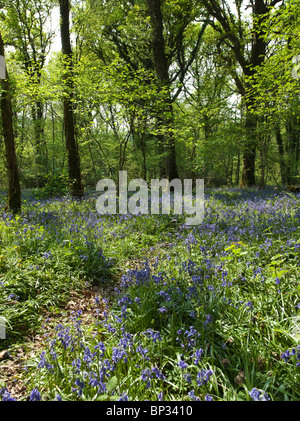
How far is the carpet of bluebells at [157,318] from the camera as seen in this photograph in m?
1.91

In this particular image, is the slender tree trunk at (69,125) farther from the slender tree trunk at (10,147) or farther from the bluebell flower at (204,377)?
the bluebell flower at (204,377)

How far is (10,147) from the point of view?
654 centimetres

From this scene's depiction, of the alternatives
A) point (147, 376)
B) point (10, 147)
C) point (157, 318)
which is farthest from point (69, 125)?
point (147, 376)

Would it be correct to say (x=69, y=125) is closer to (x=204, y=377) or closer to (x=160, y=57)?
(x=160, y=57)

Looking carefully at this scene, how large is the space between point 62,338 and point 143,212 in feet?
19.7

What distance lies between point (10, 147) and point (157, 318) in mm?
6044

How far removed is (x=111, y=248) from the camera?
5.17 meters

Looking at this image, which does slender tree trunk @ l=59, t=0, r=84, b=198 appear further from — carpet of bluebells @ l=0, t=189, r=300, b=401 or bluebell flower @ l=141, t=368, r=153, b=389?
bluebell flower @ l=141, t=368, r=153, b=389

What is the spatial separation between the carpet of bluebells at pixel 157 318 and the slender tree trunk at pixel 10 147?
174 cm

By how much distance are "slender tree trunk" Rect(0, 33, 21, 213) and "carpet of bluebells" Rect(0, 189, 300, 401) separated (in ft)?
5.72

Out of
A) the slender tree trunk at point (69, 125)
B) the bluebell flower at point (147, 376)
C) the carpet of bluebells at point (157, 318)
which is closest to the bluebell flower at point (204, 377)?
the carpet of bluebells at point (157, 318)

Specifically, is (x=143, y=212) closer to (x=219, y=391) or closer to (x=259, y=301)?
(x=259, y=301)

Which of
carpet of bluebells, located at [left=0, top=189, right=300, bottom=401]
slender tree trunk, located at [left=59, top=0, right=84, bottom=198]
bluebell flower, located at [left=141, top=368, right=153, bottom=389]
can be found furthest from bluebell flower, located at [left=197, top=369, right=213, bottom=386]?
slender tree trunk, located at [left=59, top=0, right=84, bottom=198]

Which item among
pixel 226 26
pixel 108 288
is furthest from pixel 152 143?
pixel 108 288
